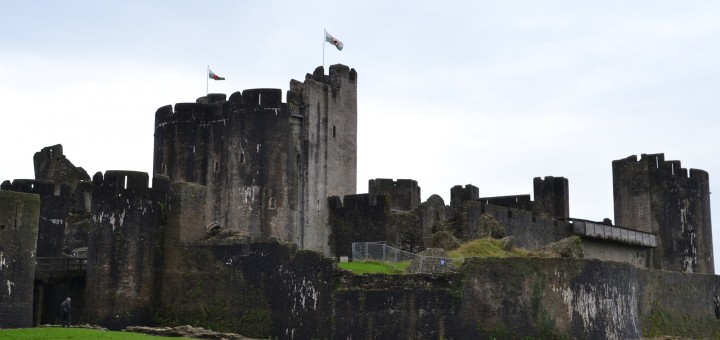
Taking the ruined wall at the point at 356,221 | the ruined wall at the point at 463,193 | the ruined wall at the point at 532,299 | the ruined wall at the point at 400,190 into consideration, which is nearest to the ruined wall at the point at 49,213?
the ruined wall at the point at 356,221

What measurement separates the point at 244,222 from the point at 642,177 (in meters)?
26.7

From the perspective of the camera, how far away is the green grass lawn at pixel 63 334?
115 feet

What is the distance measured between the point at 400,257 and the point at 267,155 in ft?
33.5

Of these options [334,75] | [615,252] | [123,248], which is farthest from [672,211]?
[123,248]

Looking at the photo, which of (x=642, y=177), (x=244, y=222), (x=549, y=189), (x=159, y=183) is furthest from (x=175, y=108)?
(x=642, y=177)

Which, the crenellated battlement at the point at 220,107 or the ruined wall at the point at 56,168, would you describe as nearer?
the crenellated battlement at the point at 220,107

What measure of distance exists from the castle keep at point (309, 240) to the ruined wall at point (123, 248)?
0.19ft

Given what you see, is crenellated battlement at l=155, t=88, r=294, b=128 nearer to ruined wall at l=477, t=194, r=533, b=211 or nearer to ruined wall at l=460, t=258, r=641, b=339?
ruined wall at l=477, t=194, r=533, b=211

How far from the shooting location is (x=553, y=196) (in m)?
67.6

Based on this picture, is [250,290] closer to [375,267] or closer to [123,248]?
[123,248]

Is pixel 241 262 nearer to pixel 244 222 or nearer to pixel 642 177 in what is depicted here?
pixel 244 222

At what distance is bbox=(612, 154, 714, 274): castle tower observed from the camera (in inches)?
2702

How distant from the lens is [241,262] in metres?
44.7

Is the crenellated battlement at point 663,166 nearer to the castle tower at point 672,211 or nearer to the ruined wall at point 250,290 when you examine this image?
the castle tower at point 672,211
